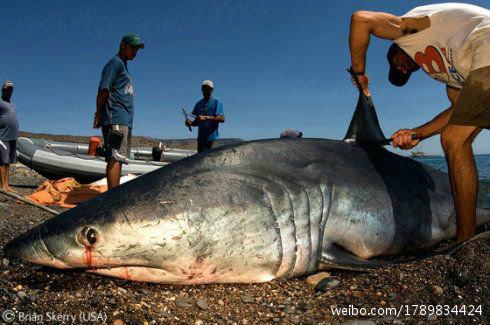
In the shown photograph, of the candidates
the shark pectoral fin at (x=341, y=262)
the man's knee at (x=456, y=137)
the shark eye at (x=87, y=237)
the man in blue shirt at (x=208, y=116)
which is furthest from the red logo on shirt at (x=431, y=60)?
the man in blue shirt at (x=208, y=116)

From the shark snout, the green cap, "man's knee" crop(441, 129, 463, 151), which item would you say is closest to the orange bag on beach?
the green cap

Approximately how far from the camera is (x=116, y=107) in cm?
540

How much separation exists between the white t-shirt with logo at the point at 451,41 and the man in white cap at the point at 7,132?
700cm

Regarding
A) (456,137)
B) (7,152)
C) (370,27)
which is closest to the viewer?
(370,27)

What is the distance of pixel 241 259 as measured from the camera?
7.87 feet

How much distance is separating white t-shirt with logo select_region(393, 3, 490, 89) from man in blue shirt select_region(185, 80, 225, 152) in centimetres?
555

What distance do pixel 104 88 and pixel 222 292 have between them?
366cm

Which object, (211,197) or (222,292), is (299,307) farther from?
(211,197)

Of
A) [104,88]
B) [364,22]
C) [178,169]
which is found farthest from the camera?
[104,88]

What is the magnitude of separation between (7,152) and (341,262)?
7.06m

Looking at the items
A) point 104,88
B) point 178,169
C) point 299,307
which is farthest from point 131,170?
point 299,307

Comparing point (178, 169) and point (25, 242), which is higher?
point (178, 169)

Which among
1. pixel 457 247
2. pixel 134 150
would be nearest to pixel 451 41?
pixel 457 247

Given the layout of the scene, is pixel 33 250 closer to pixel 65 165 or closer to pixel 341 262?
pixel 341 262
